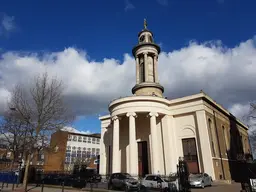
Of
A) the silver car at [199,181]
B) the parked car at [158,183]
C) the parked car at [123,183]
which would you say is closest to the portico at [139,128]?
the parked car at [123,183]

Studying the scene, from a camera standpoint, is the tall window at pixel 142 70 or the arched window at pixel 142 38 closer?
the tall window at pixel 142 70

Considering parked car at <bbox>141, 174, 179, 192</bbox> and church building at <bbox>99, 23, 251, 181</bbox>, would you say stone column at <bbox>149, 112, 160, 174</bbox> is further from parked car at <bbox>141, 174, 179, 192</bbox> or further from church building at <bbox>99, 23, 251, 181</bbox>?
parked car at <bbox>141, 174, 179, 192</bbox>

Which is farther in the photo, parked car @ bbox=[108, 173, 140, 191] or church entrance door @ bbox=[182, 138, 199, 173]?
church entrance door @ bbox=[182, 138, 199, 173]

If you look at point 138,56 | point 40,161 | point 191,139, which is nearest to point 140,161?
point 191,139

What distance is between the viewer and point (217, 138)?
31188mm

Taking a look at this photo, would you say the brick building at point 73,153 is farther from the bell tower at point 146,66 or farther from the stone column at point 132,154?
the stone column at point 132,154

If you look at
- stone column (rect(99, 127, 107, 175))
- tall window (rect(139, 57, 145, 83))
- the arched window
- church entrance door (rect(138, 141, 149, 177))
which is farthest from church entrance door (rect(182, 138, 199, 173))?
the arched window

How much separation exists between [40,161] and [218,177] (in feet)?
182

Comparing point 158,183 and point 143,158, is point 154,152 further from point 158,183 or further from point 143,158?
point 158,183

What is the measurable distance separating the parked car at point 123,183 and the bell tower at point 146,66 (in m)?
18.4

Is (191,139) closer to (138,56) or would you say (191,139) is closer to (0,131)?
(138,56)

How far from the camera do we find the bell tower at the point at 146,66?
1444 inches

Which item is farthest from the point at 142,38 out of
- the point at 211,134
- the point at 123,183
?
the point at 123,183

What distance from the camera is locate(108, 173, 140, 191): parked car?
61.3 ft
